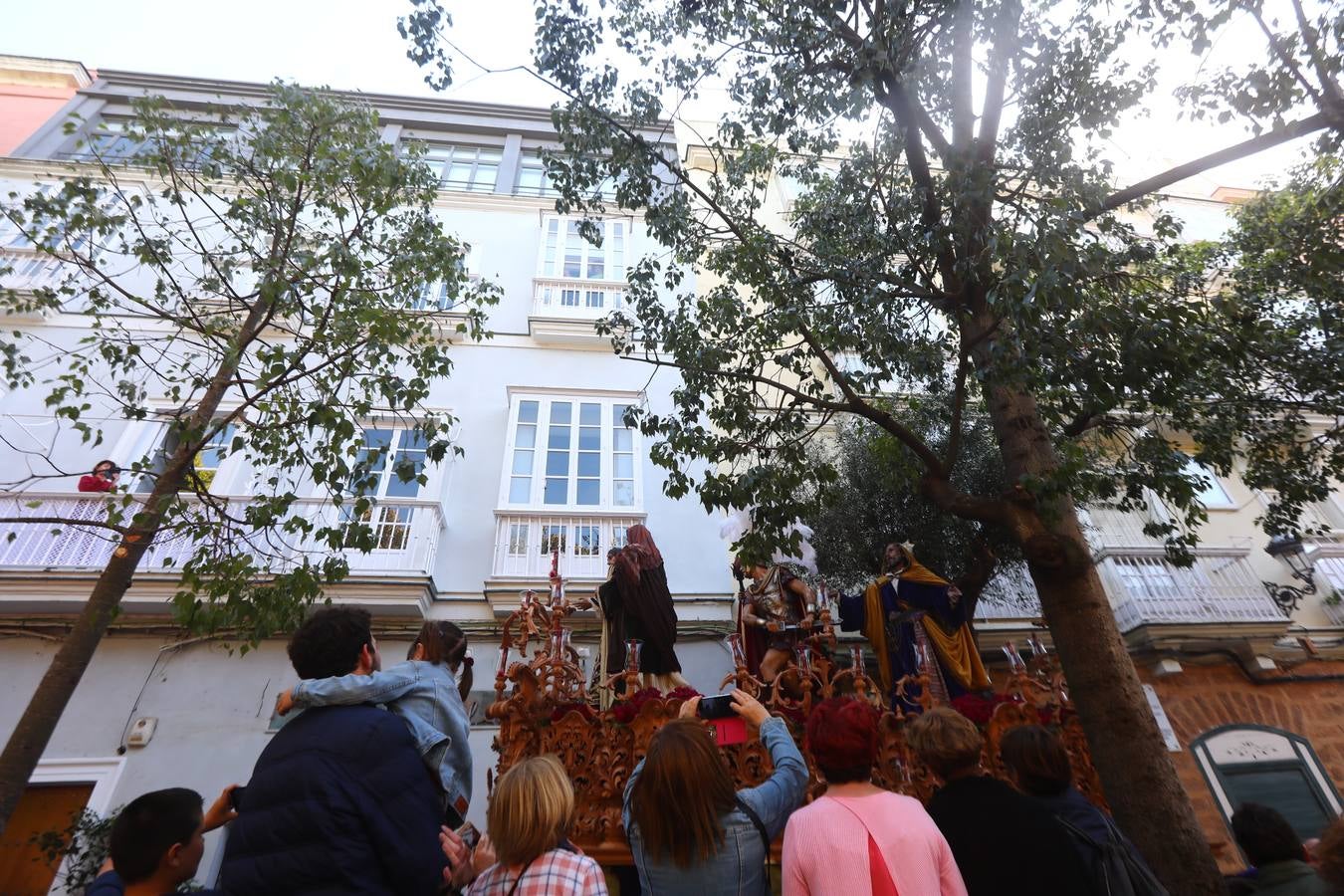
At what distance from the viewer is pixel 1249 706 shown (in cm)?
845

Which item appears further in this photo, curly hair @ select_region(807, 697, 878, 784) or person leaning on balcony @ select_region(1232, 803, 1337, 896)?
person leaning on balcony @ select_region(1232, 803, 1337, 896)

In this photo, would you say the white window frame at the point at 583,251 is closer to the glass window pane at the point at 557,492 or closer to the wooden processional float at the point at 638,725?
the glass window pane at the point at 557,492

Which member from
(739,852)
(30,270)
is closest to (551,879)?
(739,852)

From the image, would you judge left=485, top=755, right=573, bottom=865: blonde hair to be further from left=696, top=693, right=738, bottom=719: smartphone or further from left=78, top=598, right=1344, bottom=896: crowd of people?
left=696, top=693, right=738, bottom=719: smartphone

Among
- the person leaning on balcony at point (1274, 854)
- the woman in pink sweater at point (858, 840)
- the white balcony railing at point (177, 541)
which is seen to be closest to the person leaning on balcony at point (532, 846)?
the woman in pink sweater at point (858, 840)

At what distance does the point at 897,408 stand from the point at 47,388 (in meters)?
11.7

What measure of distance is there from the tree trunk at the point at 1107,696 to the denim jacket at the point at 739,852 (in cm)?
268

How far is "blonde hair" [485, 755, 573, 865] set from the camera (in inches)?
78.9

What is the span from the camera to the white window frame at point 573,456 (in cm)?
884

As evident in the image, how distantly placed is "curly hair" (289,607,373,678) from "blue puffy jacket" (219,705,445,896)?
8.5 inches

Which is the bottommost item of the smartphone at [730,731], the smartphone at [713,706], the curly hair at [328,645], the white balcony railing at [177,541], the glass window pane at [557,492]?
the curly hair at [328,645]

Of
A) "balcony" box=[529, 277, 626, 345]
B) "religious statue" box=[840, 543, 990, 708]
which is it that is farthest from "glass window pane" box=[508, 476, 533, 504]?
"religious statue" box=[840, 543, 990, 708]

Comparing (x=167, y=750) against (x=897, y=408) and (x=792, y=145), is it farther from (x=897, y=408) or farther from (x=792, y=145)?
(x=897, y=408)

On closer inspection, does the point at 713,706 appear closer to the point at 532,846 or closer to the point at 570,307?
the point at 532,846
